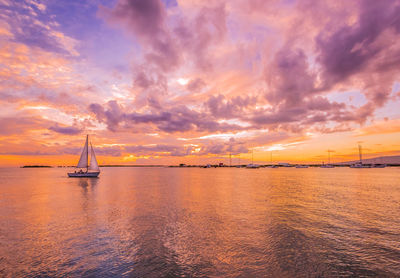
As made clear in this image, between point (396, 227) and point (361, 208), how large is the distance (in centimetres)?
1134

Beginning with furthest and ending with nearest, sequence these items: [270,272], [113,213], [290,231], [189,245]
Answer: [113,213]
[290,231]
[189,245]
[270,272]

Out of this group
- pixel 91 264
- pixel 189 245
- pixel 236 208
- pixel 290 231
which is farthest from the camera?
pixel 236 208

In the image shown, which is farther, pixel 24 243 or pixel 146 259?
pixel 24 243

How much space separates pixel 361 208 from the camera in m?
35.5

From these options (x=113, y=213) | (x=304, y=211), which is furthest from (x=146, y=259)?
(x=304, y=211)

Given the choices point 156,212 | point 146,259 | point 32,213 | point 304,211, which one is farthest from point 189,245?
point 32,213

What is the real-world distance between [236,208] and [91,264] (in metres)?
24.9

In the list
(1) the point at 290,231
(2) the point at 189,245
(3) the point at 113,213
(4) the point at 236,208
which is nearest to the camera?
(2) the point at 189,245

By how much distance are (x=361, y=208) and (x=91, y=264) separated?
3906 cm

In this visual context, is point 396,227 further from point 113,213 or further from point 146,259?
point 113,213

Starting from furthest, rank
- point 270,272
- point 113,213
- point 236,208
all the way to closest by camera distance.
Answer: point 236,208 < point 113,213 < point 270,272

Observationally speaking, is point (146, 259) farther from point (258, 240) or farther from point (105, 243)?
point (258, 240)

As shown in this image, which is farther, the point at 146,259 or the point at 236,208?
the point at 236,208

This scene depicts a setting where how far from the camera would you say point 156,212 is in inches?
1336
